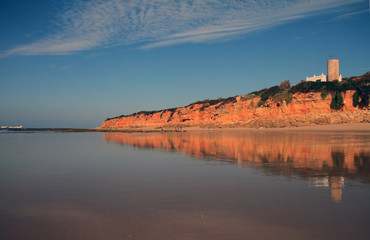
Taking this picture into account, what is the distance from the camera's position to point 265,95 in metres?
39.0

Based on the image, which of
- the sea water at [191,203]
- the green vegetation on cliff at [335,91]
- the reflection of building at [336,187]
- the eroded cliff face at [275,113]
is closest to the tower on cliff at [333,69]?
the green vegetation on cliff at [335,91]

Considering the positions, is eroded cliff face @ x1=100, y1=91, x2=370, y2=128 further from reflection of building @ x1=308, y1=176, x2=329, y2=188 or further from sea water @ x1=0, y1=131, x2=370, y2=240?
reflection of building @ x1=308, y1=176, x2=329, y2=188

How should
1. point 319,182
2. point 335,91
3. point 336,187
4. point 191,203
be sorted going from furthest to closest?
point 335,91, point 319,182, point 336,187, point 191,203

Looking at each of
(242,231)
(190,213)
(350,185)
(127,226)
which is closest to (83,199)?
(127,226)

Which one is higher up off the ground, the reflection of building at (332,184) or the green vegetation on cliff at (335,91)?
the green vegetation on cliff at (335,91)

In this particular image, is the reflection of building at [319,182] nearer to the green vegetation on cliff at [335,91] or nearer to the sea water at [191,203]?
the sea water at [191,203]

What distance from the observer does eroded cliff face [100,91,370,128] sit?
28.8 metres

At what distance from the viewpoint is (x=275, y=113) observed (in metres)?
36.0

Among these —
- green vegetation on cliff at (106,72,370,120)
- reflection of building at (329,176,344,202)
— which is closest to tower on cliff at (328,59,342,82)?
green vegetation on cliff at (106,72,370,120)

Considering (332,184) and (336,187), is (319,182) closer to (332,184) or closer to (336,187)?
(332,184)

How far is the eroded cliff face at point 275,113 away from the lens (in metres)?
28.8

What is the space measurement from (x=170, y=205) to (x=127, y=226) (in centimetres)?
96

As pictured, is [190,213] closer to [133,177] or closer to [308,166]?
[133,177]

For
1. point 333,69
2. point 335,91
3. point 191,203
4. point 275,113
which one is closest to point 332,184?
point 191,203
